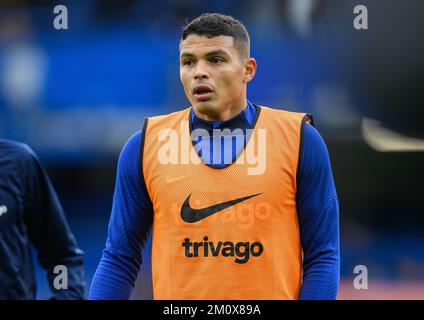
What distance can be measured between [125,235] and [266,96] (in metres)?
2.05

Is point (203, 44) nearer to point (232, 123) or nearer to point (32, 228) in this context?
point (232, 123)

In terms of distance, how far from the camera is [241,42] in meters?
2.37

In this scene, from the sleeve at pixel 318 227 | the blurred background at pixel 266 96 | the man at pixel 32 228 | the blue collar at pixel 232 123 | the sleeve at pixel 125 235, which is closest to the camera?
the sleeve at pixel 318 227

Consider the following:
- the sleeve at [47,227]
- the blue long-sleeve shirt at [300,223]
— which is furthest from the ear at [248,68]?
the sleeve at [47,227]

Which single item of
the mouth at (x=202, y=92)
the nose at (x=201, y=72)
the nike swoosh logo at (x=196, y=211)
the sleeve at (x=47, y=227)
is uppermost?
the nose at (x=201, y=72)

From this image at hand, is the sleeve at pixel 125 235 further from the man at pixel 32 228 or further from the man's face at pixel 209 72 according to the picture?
the man at pixel 32 228

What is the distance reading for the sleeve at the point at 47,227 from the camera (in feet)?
9.68

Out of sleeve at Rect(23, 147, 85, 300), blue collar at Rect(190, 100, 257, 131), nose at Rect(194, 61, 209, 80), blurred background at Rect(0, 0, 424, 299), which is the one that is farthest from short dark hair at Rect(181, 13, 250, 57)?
blurred background at Rect(0, 0, 424, 299)

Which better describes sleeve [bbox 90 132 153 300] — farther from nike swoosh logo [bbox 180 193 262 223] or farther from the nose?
the nose

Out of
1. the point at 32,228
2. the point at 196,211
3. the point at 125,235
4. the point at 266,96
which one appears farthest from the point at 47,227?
the point at 266,96

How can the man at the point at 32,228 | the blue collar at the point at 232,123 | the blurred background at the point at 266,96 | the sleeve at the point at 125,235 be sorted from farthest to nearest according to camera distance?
the blurred background at the point at 266,96, the man at the point at 32,228, the blue collar at the point at 232,123, the sleeve at the point at 125,235

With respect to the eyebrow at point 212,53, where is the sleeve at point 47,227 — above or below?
below

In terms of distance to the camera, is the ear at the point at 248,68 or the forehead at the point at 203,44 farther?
the ear at the point at 248,68

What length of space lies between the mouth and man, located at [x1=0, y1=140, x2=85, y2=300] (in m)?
0.99
